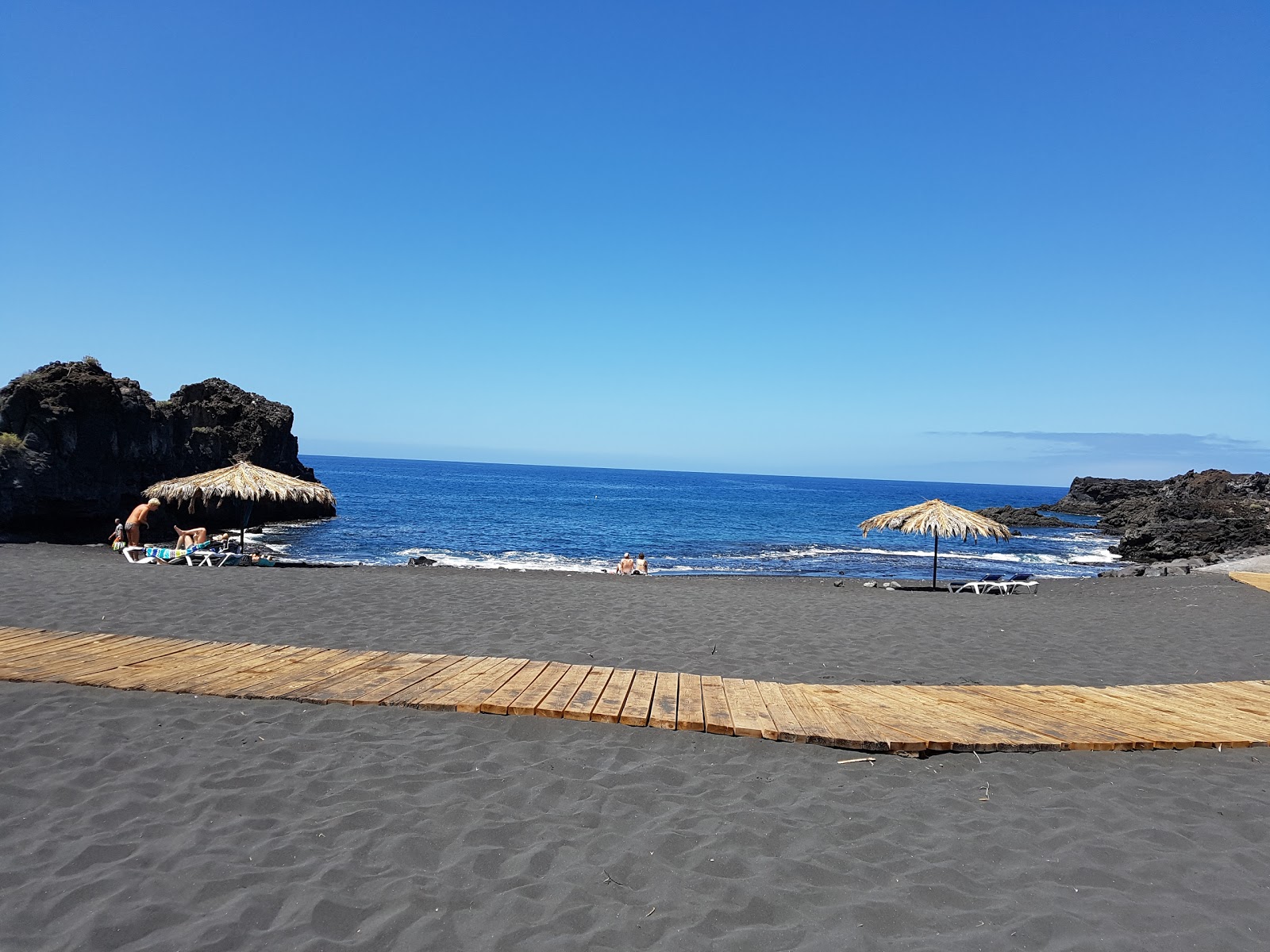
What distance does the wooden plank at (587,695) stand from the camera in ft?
16.7

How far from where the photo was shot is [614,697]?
5484 mm

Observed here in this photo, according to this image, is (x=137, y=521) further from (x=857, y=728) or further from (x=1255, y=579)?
(x=1255, y=579)

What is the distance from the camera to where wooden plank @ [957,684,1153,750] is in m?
4.91

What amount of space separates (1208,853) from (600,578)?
1407cm

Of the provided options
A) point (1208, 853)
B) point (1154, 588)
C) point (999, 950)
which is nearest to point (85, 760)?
point (999, 950)

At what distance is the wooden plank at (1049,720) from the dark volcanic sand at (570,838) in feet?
0.42

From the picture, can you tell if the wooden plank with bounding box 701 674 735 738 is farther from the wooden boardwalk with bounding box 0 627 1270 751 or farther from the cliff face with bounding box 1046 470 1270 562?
the cliff face with bounding box 1046 470 1270 562

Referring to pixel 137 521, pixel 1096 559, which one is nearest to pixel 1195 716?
pixel 137 521

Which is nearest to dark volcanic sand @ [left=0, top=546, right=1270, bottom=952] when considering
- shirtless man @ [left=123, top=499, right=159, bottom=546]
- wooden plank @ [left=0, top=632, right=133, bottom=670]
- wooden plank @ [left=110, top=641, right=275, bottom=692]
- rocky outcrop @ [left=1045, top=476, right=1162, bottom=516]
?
wooden plank @ [left=110, top=641, right=275, bottom=692]

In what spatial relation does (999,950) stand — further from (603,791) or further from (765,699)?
(765,699)

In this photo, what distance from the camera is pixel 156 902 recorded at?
9.61ft

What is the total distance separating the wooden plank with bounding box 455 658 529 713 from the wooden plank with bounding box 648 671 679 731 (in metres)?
1.25

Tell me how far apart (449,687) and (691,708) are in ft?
6.28

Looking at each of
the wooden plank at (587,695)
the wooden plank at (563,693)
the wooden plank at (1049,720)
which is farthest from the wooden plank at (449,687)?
the wooden plank at (1049,720)
